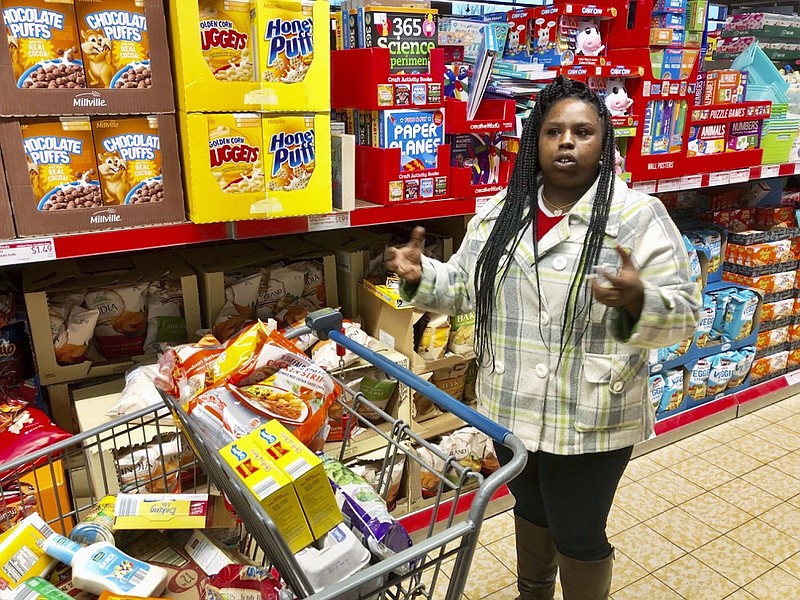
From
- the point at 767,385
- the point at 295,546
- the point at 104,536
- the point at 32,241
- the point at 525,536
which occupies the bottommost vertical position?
the point at 767,385

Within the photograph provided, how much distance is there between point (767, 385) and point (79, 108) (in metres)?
3.51

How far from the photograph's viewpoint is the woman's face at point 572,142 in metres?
1.43

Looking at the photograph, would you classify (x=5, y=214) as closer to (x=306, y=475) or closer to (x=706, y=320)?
(x=306, y=475)

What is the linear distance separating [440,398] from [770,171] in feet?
8.69

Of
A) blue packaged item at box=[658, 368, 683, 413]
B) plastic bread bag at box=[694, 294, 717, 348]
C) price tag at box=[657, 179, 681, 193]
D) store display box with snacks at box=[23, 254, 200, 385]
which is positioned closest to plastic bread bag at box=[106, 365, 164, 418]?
store display box with snacks at box=[23, 254, 200, 385]

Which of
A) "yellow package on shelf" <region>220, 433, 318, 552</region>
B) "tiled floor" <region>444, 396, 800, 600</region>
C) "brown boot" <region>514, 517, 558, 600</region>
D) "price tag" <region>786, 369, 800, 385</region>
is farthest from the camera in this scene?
"price tag" <region>786, 369, 800, 385</region>

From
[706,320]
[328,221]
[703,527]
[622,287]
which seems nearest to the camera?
[622,287]

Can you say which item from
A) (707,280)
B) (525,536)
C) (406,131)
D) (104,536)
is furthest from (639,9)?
(104,536)

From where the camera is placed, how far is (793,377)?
363 centimetres

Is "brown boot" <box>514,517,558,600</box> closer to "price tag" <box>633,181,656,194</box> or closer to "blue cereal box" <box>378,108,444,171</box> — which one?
"blue cereal box" <box>378,108,444,171</box>

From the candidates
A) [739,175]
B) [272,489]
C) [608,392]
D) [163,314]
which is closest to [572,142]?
[608,392]

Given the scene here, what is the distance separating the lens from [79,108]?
144 centimetres

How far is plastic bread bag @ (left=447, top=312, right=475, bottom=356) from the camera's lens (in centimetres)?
238

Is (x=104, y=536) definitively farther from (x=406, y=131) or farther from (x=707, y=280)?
(x=707, y=280)
